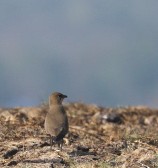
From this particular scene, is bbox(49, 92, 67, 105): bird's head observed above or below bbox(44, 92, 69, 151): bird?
above

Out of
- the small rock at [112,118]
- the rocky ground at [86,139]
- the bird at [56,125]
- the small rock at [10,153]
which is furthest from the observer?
the small rock at [112,118]

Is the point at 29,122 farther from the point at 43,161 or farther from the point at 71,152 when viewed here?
the point at 43,161

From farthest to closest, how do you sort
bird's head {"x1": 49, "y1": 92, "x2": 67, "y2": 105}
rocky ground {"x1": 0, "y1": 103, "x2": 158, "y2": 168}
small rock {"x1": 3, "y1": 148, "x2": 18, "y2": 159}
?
bird's head {"x1": 49, "y1": 92, "x2": 67, "y2": 105}
small rock {"x1": 3, "y1": 148, "x2": 18, "y2": 159}
rocky ground {"x1": 0, "y1": 103, "x2": 158, "y2": 168}

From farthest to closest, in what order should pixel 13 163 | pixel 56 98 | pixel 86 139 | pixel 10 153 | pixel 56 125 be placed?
pixel 86 139, pixel 56 98, pixel 56 125, pixel 10 153, pixel 13 163

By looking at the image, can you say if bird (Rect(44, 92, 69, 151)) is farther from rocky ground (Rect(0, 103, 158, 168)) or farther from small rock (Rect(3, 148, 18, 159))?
small rock (Rect(3, 148, 18, 159))

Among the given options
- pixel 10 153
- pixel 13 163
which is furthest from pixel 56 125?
pixel 13 163

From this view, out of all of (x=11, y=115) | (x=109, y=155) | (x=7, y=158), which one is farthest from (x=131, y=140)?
(x=11, y=115)

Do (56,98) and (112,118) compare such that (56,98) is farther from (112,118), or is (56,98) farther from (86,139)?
(112,118)

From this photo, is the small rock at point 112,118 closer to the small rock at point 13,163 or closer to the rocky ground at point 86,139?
the rocky ground at point 86,139

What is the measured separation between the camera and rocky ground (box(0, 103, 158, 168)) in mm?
12057

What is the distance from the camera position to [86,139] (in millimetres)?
15195

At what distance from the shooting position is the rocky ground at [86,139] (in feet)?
39.6

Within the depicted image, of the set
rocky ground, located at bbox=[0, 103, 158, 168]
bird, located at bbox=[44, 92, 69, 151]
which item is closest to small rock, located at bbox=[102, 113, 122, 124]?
rocky ground, located at bbox=[0, 103, 158, 168]

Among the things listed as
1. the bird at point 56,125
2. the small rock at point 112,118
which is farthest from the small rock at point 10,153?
the small rock at point 112,118
